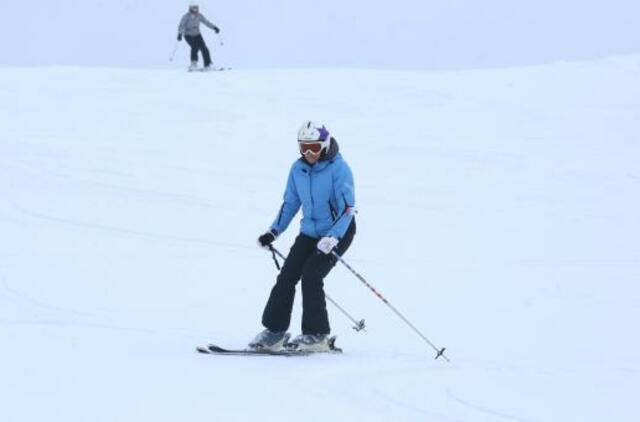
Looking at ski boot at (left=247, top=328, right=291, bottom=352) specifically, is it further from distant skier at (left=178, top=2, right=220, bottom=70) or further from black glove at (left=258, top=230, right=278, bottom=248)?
distant skier at (left=178, top=2, right=220, bottom=70)

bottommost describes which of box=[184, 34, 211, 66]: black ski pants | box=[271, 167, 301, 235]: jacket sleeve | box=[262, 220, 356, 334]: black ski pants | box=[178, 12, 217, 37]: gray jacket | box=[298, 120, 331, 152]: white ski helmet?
box=[262, 220, 356, 334]: black ski pants

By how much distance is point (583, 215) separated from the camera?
42.5ft

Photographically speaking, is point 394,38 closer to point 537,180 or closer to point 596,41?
point 596,41

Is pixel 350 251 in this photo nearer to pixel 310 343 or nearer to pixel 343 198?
pixel 310 343

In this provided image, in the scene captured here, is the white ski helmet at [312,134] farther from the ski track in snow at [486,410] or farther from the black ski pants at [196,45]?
the black ski pants at [196,45]

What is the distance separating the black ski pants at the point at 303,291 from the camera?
7254 millimetres

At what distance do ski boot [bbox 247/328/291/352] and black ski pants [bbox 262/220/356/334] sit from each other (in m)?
0.04

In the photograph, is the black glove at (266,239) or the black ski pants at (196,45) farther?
the black ski pants at (196,45)

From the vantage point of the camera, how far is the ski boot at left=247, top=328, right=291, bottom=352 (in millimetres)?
7281

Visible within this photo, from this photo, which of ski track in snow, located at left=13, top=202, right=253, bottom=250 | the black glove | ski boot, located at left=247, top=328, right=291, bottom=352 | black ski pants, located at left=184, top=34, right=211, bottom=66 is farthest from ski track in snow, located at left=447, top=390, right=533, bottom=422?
black ski pants, located at left=184, top=34, right=211, bottom=66

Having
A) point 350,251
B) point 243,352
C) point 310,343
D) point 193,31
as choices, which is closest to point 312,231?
point 310,343

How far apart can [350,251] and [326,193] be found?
14.3 ft

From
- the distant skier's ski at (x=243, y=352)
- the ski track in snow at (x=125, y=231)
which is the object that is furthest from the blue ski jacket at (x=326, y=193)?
the ski track in snow at (x=125, y=231)

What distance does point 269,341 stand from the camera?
734 centimetres
